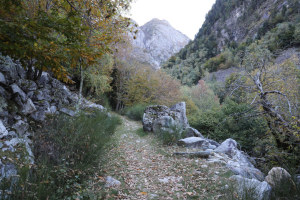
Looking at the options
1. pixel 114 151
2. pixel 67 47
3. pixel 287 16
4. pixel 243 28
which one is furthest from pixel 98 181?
pixel 243 28

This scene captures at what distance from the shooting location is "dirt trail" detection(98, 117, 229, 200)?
2.93 metres

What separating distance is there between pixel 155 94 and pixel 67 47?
12353 mm

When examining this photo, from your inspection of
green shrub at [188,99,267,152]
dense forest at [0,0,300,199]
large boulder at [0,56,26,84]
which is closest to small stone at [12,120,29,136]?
dense forest at [0,0,300,199]

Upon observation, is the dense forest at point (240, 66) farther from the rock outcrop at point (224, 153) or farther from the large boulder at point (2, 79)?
the large boulder at point (2, 79)

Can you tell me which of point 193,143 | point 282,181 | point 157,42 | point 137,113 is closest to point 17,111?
point 193,143

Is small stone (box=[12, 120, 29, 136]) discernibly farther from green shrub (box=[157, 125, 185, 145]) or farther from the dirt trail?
green shrub (box=[157, 125, 185, 145])

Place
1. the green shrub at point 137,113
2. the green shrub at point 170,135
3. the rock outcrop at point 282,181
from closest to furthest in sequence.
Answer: the rock outcrop at point 282,181
the green shrub at point 170,135
the green shrub at point 137,113

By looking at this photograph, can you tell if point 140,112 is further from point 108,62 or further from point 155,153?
point 155,153

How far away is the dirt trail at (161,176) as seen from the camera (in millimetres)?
2926

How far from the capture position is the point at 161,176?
3.76m

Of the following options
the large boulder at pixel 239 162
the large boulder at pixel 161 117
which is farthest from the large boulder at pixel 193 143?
the large boulder at pixel 161 117

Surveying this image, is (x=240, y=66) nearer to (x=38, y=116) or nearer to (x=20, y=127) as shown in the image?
(x=38, y=116)

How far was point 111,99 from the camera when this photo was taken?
1636 cm

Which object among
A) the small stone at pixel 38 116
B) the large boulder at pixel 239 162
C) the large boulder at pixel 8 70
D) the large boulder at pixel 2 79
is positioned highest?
the large boulder at pixel 8 70
